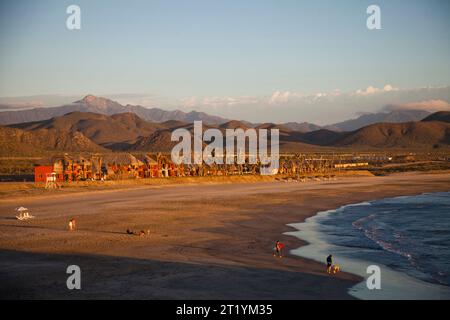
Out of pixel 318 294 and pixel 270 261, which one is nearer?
pixel 318 294

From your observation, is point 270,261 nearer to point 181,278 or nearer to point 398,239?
point 181,278

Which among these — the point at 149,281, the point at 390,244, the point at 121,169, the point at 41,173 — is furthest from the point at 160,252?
the point at 121,169

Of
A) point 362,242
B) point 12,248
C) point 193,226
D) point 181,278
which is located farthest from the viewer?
point 193,226

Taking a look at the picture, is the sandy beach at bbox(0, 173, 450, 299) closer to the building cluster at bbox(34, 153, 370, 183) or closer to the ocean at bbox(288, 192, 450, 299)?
the ocean at bbox(288, 192, 450, 299)

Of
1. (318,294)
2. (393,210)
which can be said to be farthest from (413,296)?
(393,210)

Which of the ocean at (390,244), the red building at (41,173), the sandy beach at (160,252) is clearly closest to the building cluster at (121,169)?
the red building at (41,173)
